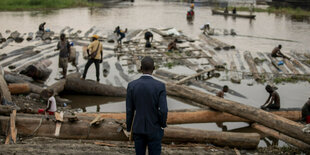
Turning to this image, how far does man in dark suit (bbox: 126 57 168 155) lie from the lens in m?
3.61

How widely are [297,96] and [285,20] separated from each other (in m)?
24.9

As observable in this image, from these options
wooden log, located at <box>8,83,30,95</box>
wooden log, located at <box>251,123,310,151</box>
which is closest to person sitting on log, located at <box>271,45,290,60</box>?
wooden log, located at <box>251,123,310,151</box>

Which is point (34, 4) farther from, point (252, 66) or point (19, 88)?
point (19, 88)

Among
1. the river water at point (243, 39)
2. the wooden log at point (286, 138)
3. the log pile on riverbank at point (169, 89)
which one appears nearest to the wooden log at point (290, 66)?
the log pile on riverbank at point (169, 89)

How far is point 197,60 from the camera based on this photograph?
1496cm

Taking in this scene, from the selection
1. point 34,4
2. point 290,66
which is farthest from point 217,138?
point 34,4

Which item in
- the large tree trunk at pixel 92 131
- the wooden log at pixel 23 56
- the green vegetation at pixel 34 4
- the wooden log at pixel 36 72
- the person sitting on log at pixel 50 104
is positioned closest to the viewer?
the large tree trunk at pixel 92 131

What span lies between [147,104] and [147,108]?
5cm

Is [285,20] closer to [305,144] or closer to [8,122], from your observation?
[305,144]

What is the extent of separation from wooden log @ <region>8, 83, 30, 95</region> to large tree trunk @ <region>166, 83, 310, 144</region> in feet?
13.0

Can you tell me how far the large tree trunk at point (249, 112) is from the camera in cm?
594

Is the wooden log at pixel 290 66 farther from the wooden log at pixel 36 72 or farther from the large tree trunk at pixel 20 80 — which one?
the large tree trunk at pixel 20 80

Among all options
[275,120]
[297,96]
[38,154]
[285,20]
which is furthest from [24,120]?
[285,20]

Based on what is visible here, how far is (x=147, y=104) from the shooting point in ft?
11.9
